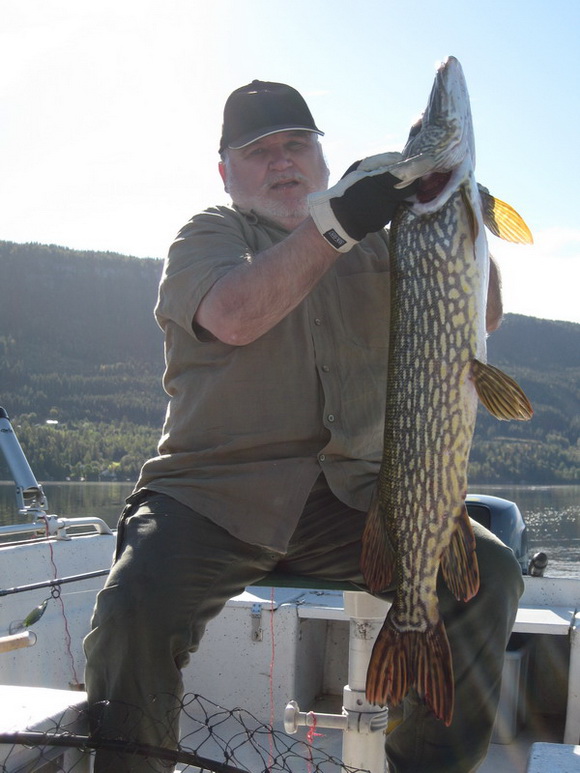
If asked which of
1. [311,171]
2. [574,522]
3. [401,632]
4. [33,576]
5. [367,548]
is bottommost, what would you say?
[574,522]

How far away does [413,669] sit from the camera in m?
2.38

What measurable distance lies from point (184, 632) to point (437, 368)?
3.71ft

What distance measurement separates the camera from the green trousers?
7.82 ft

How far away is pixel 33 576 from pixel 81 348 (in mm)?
81196

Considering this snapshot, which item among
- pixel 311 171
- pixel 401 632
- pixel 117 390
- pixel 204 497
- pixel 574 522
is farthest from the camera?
pixel 117 390

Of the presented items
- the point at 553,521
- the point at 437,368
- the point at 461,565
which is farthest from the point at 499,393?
the point at 553,521

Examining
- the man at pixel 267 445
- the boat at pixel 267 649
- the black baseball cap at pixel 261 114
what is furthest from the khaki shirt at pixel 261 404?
the boat at pixel 267 649

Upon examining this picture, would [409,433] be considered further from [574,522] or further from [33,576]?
[574,522]

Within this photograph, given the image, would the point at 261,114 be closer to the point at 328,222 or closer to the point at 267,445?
the point at 328,222

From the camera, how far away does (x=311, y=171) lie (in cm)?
343

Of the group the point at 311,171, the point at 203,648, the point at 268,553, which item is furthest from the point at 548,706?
the point at 311,171

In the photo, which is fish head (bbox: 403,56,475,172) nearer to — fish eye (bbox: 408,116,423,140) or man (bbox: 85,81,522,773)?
fish eye (bbox: 408,116,423,140)

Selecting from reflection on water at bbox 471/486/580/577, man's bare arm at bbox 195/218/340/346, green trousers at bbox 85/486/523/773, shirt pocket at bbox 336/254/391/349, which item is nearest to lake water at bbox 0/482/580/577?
reflection on water at bbox 471/486/580/577

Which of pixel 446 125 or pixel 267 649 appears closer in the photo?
pixel 446 125
